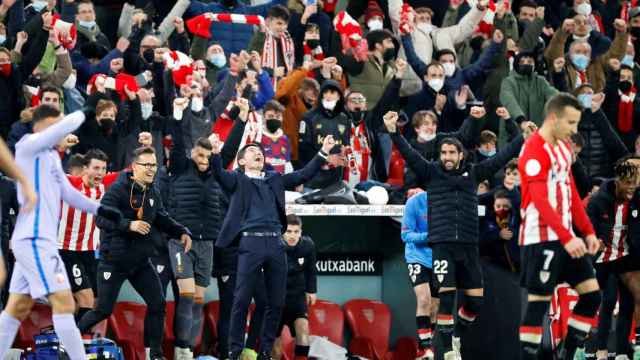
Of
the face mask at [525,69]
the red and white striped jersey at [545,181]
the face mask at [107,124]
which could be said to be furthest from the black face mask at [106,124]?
the face mask at [525,69]

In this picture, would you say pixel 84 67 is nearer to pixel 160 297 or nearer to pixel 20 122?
pixel 20 122

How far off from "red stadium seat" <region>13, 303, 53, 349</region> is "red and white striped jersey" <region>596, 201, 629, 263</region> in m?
5.72

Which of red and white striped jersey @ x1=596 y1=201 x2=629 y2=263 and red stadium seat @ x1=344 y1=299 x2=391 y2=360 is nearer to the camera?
red and white striped jersey @ x1=596 y1=201 x2=629 y2=263

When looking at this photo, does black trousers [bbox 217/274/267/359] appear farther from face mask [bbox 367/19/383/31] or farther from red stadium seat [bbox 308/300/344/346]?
face mask [bbox 367/19/383/31]

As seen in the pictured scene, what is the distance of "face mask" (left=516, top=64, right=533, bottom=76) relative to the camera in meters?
17.4

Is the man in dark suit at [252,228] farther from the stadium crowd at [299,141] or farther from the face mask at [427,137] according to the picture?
the face mask at [427,137]

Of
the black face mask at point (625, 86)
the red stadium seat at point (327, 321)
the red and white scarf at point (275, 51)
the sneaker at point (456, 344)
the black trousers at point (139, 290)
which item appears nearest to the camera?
the black trousers at point (139, 290)

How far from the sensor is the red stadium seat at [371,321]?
15734 millimetres

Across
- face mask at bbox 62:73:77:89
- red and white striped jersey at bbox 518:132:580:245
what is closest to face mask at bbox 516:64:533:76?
face mask at bbox 62:73:77:89

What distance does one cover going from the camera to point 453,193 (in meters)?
13.6

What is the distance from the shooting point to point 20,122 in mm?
14445

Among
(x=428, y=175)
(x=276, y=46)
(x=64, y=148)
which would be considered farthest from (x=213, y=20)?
(x=428, y=175)

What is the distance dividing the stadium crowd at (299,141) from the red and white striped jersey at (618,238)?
0.02 metres

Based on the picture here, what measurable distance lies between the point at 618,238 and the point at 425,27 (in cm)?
556
